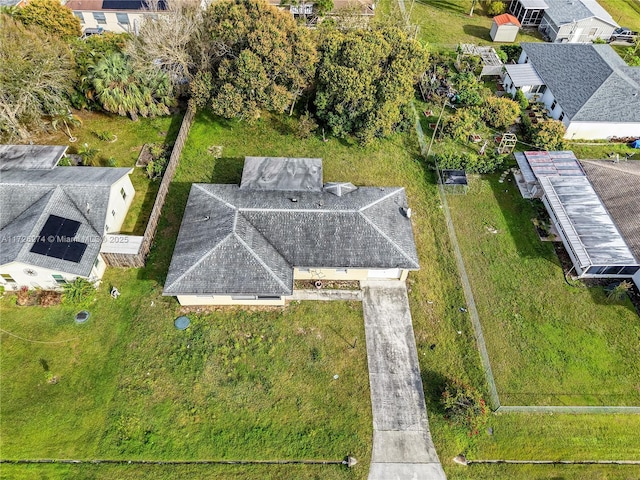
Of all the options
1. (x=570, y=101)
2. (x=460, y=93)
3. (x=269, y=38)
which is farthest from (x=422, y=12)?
(x=269, y=38)

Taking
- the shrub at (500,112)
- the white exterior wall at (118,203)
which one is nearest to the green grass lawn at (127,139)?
the white exterior wall at (118,203)

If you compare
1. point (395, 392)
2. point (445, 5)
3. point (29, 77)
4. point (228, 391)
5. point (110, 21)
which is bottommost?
point (228, 391)

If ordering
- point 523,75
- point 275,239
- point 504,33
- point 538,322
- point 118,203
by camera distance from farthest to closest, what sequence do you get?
point 504,33 → point 523,75 → point 118,203 → point 538,322 → point 275,239

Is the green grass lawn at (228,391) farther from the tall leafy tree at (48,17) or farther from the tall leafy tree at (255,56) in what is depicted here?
the tall leafy tree at (48,17)

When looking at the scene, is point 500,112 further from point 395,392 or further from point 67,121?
point 67,121

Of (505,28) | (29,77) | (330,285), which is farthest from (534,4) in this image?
(29,77)

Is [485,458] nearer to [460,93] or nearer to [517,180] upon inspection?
[517,180]
